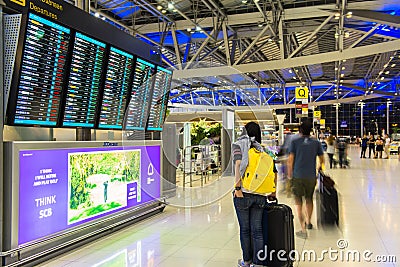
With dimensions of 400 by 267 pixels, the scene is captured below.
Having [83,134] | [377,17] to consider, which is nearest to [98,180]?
[83,134]

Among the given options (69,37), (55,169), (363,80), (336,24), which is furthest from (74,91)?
(363,80)

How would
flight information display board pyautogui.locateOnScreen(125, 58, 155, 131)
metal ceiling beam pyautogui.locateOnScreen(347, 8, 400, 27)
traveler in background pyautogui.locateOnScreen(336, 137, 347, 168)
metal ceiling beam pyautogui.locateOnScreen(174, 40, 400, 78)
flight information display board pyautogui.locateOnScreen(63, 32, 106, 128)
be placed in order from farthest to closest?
traveler in background pyautogui.locateOnScreen(336, 137, 347, 168), metal ceiling beam pyautogui.locateOnScreen(174, 40, 400, 78), metal ceiling beam pyautogui.locateOnScreen(347, 8, 400, 27), flight information display board pyautogui.locateOnScreen(125, 58, 155, 131), flight information display board pyautogui.locateOnScreen(63, 32, 106, 128)

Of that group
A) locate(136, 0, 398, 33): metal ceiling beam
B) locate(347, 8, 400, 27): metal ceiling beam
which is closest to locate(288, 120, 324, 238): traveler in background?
locate(136, 0, 398, 33): metal ceiling beam

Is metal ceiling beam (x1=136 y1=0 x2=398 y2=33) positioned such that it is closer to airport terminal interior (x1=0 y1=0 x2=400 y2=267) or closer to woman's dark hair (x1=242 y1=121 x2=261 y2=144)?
airport terminal interior (x1=0 y1=0 x2=400 y2=267)

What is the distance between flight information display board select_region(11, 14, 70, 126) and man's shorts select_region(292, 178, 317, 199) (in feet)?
10.5

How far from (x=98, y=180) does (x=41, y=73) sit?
5.21 ft

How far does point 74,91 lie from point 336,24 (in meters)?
13.1

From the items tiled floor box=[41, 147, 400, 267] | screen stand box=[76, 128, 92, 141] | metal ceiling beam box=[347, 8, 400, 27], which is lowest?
tiled floor box=[41, 147, 400, 267]

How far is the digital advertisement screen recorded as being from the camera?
3.86 metres

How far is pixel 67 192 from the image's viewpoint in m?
4.40

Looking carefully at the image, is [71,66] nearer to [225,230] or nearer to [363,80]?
[225,230]

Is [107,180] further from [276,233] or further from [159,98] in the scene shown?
[276,233]

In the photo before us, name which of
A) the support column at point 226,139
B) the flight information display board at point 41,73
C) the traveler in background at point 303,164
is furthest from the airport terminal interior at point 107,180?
the support column at point 226,139

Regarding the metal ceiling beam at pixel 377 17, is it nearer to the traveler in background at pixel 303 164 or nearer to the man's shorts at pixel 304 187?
the traveler in background at pixel 303 164
